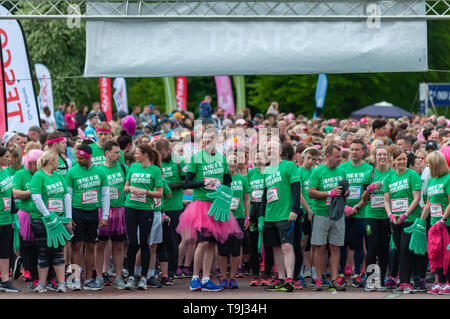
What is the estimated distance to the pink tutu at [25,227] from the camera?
10.5m

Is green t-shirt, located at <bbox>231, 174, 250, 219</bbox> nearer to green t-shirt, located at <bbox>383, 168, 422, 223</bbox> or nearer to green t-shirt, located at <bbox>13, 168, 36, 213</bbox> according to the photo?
green t-shirt, located at <bbox>383, 168, 422, 223</bbox>

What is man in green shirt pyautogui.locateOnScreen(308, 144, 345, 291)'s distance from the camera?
409 inches

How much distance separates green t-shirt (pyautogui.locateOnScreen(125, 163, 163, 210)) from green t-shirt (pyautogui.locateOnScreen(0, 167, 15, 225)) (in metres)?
1.48

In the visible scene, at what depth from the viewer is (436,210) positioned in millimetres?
9945

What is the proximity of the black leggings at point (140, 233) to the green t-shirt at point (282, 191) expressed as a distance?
62.6 inches

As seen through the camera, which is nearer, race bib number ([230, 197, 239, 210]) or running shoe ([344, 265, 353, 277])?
race bib number ([230, 197, 239, 210])

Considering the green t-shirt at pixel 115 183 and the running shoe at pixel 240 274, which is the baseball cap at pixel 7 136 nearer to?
the green t-shirt at pixel 115 183

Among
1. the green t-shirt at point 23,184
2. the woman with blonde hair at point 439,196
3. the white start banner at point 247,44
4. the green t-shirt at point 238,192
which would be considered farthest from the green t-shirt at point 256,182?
the green t-shirt at point 23,184

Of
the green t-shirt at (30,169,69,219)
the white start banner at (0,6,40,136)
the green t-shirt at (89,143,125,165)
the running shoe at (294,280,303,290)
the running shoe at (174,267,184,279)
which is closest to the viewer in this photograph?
the green t-shirt at (30,169,69,219)

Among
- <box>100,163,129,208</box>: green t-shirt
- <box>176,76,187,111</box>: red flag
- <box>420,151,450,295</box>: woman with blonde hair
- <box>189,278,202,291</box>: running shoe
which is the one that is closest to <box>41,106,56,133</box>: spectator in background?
<box>176,76,187,111</box>: red flag

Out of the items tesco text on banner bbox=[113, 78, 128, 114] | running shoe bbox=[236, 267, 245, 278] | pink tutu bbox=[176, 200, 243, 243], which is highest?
tesco text on banner bbox=[113, 78, 128, 114]

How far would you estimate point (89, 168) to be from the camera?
34.4ft

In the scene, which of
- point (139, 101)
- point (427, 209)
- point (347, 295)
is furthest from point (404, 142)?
point (139, 101)
